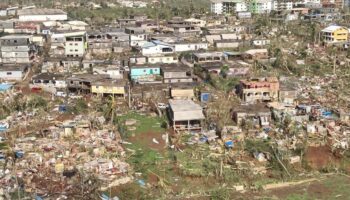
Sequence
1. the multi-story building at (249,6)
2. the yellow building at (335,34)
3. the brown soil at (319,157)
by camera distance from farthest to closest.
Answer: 1. the multi-story building at (249,6)
2. the yellow building at (335,34)
3. the brown soil at (319,157)

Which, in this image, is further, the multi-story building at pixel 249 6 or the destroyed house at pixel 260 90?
the multi-story building at pixel 249 6

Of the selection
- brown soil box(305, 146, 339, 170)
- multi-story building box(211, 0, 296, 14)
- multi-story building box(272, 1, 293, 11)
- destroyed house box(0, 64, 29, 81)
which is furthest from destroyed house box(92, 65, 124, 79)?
multi-story building box(272, 1, 293, 11)

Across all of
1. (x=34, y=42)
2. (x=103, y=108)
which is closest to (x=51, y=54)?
(x=34, y=42)

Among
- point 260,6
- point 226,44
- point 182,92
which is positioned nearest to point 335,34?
point 226,44

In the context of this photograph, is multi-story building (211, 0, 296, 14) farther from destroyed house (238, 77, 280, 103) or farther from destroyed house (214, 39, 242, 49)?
destroyed house (238, 77, 280, 103)

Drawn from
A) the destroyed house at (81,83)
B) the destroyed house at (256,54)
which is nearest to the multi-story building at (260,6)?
the destroyed house at (256,54)

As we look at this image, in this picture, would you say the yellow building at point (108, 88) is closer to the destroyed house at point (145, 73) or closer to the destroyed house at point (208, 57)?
the destroyed house at point (145, 73)

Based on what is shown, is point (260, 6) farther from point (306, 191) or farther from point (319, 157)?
point (306, 191)
